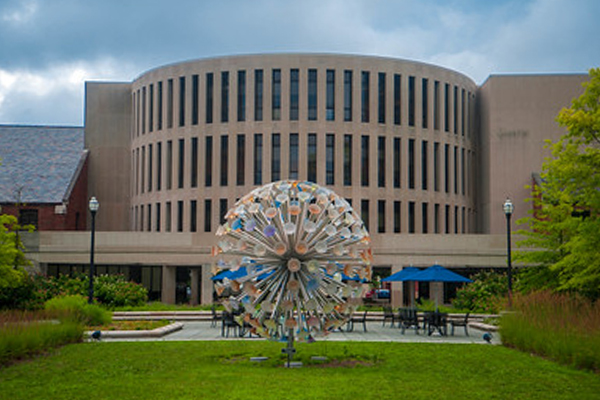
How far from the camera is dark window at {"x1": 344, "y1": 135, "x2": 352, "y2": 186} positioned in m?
51.2

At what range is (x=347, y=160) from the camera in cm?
5122

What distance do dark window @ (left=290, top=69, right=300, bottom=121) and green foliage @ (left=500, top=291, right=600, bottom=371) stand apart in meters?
31.4

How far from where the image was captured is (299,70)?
50906mm

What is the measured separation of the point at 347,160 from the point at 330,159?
1248 millimetres

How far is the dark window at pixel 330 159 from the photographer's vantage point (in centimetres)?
5100

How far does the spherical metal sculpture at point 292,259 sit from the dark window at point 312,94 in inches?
1369

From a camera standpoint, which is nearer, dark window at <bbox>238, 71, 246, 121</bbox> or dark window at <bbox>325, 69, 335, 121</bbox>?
dark window at <bbox>325, 69, 335, 121</bbox>

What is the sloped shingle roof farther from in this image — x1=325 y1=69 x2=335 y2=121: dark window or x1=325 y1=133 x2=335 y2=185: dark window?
x1=325 y1=69 x2=335 y2=121: dark window

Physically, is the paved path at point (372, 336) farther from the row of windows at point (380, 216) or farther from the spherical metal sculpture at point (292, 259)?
the row of windows at point (380, 216)

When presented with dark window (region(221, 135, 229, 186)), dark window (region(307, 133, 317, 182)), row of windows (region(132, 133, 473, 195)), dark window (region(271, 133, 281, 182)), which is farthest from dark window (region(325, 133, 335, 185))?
dark window (region(221, 135, 229, 186))

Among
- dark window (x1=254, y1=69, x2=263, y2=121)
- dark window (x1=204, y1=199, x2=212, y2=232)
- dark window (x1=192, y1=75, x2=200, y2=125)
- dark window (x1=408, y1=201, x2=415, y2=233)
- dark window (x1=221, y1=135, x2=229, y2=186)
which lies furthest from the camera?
dark window (x1=408, y1=201, x2=415, y2=233)

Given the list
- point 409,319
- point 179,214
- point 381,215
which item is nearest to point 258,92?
point 179,214

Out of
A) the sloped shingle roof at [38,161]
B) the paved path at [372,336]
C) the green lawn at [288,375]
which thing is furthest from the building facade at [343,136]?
the green lawn at [288,375]

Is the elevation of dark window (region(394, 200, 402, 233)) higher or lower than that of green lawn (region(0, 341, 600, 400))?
higher
